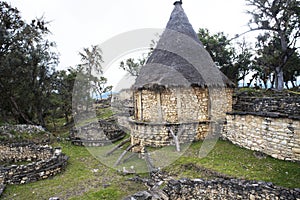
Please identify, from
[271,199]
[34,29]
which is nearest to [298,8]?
[271,199]

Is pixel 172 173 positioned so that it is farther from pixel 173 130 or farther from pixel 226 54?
pixel 226 54

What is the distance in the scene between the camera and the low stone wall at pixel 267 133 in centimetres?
632

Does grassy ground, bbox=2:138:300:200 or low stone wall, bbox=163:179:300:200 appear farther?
grassy ground, bbox=2:138:300:200

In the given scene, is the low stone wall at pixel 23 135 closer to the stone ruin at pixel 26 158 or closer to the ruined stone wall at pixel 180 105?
the stone ruin at pixel 26 158

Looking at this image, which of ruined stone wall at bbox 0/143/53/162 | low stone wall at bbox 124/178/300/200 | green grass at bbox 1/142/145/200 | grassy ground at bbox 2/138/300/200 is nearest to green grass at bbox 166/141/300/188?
grassy ground at bbox 2/138/300/200

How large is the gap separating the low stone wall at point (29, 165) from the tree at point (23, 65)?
1013cm

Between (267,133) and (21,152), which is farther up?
(267,133)

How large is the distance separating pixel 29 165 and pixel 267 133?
1017 cm

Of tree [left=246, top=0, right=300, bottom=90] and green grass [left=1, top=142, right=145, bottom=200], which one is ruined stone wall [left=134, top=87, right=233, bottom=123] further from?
tree [left=246, top=0, right=300, bottom=90]

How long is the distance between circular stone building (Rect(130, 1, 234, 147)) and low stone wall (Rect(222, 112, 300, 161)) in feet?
5.12

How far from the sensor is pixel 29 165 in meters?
8.93

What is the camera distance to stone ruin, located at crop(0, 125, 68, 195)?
8.54 m

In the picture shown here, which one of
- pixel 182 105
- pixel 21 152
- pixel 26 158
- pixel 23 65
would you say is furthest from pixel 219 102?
pixel 23 65

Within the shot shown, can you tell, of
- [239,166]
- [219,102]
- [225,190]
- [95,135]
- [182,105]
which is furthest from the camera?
[95,135]
